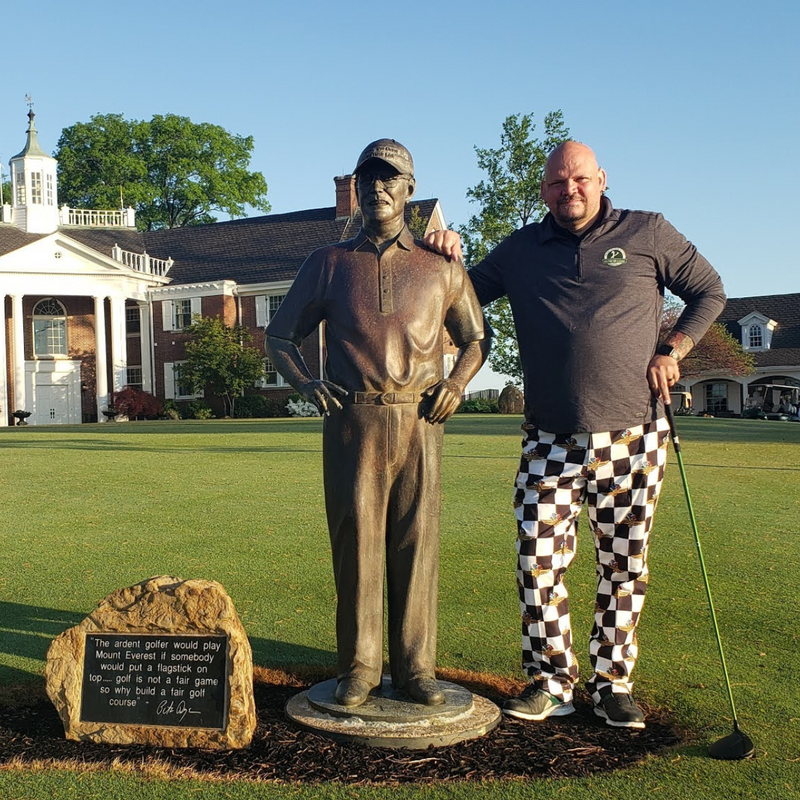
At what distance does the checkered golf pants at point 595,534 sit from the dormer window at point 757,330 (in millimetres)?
56403

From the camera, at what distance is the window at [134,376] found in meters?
45.0

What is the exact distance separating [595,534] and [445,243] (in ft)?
5.14

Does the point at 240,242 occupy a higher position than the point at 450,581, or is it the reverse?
the point at 240,242

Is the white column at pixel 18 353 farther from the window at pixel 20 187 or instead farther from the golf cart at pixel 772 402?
the golf cart at pixel 772 402

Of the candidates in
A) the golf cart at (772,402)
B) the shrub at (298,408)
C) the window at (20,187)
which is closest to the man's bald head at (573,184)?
the shrub at (298,408)

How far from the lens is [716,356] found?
5075 cm

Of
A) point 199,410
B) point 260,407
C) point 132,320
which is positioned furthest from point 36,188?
point 260,407

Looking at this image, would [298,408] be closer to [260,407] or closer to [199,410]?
[260,407]

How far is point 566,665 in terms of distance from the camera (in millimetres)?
4551

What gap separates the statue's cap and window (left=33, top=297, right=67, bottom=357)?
41188 millimetres

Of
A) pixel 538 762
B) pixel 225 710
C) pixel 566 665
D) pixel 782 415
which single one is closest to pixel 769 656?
pixel 566 665

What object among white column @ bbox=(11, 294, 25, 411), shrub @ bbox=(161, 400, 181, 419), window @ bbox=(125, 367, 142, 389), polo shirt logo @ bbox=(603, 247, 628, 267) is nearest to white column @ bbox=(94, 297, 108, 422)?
shrub @ bbox=(161, 400, 181, 419)

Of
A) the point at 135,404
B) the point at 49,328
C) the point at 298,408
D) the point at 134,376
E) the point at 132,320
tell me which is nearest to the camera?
the point at 298,408

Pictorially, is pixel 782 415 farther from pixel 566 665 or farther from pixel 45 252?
pixel 566 665
